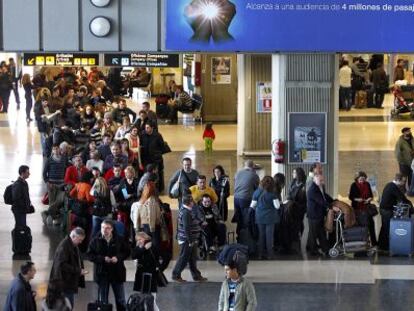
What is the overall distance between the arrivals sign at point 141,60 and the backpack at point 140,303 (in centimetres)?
1286

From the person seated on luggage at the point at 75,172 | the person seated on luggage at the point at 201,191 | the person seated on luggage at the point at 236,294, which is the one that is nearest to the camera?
the person seated on luggage at the point at 236,294

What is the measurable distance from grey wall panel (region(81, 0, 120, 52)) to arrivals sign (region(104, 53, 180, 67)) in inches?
203

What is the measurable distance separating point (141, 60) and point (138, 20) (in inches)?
265

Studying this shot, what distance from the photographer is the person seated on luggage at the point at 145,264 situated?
580 inches

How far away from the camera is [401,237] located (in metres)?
18.6

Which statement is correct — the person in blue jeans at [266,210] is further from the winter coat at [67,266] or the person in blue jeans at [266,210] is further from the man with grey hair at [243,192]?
the winter coat at [67,266]

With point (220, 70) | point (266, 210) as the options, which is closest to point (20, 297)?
point (266, 210)

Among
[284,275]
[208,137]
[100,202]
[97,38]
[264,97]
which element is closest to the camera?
[284,275]

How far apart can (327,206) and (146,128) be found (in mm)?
6139

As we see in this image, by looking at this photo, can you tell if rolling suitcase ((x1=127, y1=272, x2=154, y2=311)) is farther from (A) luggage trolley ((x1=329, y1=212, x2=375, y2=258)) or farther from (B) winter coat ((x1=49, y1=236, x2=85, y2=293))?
(A) luggage trolley ((x1=329, y1=212, x2=375, y2=258))

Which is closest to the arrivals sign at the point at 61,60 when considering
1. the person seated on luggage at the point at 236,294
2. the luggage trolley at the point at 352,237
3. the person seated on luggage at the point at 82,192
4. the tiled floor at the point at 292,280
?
the tiled floor at the point at 292,280

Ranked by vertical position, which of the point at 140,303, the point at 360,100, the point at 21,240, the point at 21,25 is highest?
the point at 21,25

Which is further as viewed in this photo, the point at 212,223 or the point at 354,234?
the point at 354,234

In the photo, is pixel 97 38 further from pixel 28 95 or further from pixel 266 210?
pixel 28 95
